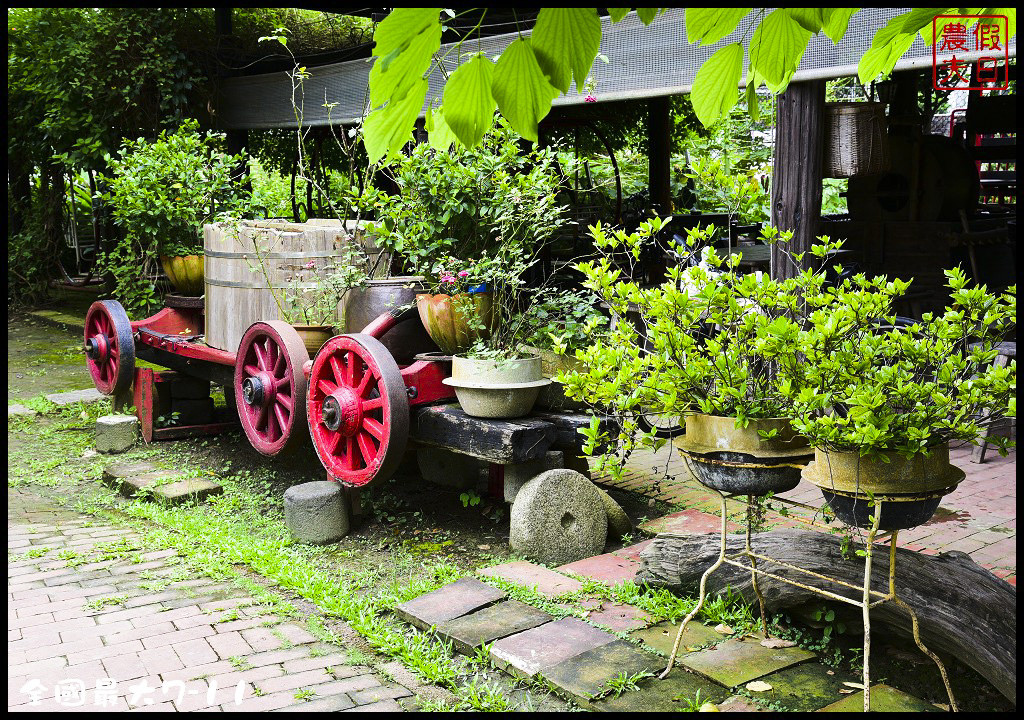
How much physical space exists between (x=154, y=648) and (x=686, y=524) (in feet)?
8.91

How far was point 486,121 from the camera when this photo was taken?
66.1 inches

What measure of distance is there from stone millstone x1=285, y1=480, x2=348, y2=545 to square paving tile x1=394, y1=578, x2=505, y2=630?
1094mm

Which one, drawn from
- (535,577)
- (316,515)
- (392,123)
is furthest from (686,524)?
(392,123)

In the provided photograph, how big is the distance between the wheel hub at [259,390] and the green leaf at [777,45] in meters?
→ 4.39

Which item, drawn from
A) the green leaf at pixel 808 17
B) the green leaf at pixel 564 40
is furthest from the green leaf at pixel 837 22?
the green leaf at pixel 564 40

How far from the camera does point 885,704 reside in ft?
10.7

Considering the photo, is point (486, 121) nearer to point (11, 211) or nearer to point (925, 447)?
point (925, 447)

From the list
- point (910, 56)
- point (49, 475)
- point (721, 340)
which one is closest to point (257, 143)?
point (49, 475)

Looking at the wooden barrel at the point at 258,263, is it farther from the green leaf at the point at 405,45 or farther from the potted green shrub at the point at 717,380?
the green leaf at the point at 405,45

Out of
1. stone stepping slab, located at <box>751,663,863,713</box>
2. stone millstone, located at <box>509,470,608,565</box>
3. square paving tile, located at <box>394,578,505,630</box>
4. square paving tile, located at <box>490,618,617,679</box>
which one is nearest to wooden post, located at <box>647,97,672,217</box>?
stone millstone, located at <box>509,470,608,565</box>

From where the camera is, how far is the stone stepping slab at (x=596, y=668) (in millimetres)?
3502

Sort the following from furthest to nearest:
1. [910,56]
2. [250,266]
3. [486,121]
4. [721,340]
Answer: [250,266] → [910,56] → [721,340] → [486,121]

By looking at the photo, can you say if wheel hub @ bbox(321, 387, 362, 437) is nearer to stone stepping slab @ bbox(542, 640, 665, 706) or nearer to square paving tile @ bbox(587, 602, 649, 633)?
square paving tile @ bbox(587, 602, 649, 633)

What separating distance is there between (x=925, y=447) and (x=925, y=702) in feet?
3.13
